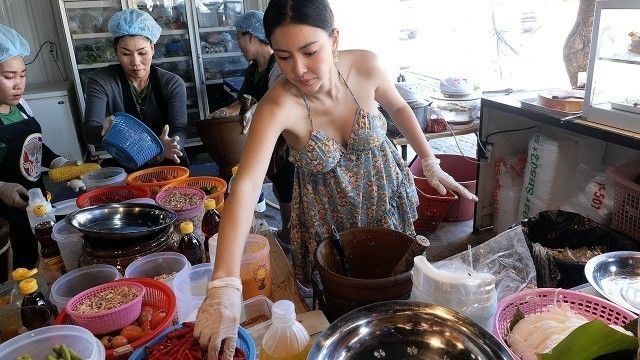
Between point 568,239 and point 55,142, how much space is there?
491 centimetres

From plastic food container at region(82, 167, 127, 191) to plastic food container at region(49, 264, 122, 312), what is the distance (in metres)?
0.66

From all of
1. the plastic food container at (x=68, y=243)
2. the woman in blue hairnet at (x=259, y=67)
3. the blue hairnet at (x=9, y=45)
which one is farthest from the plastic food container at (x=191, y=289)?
the woman in blue hairnet at (x=259, y=67)

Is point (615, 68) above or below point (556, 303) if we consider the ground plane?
above

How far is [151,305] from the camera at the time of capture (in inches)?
43.2

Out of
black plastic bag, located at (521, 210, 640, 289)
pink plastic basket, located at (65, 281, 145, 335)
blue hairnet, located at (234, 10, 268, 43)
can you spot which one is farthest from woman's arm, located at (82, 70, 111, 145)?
black plastic bag, located at (521, 210, 640, 289)

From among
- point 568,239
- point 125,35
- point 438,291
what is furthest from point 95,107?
point 568,239

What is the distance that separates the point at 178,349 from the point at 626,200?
7.45 ft

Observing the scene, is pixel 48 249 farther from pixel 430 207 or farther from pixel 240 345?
pixel 430 207

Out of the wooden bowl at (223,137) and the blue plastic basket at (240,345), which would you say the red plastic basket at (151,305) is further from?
the wooden bowl at (223,137)

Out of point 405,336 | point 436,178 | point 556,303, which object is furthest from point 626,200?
point 405,336

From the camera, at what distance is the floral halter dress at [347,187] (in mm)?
1593

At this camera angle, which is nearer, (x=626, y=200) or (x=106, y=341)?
(x=106, y=341)

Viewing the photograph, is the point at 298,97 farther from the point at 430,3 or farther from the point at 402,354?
the point at 430,3

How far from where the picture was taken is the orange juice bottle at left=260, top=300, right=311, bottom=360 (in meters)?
0.88
